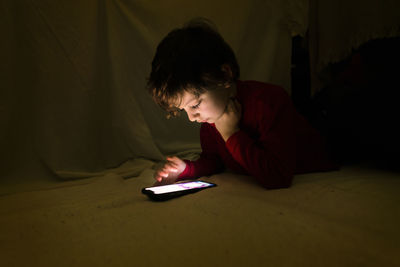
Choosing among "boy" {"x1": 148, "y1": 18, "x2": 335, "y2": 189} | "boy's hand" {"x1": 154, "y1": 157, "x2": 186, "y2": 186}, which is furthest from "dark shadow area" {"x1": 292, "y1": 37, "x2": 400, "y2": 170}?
"boy's hand" {"x1": 154, "y1": 157, "x2": 186, "y2": 186}

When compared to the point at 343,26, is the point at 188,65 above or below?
below

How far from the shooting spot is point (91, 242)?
441 millimetres

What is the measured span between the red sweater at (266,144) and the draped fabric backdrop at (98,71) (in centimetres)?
33

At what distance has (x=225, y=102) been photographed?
69 cm

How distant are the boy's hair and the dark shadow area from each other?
1.35 feet

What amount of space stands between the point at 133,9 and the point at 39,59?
0.43 meters

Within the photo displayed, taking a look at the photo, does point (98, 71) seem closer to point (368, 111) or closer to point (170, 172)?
point (170, 172)

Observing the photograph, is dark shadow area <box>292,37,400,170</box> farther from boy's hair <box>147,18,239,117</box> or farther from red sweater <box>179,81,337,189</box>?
boy's hair <box>147,18,239,117</box>

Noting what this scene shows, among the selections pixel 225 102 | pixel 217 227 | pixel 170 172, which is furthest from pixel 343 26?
pixel 217 227

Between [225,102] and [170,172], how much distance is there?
26 centimetres

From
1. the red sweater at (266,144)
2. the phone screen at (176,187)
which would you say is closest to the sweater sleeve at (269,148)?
the red sweater at (266,144)

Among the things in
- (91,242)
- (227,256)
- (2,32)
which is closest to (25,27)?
(2,32)

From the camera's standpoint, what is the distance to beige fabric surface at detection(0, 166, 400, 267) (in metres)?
0.38

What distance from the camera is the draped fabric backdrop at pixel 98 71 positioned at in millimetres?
917
